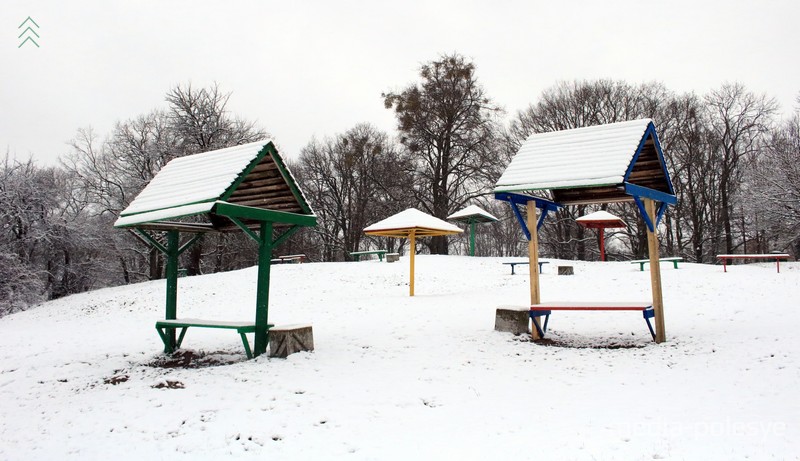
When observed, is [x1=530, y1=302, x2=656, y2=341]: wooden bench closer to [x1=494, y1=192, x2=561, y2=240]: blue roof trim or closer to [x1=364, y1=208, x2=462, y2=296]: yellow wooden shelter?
[x1=494, y1=192, x2=561, y2=240]: blue roof trim

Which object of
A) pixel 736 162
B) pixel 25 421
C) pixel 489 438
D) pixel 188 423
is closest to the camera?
pixel 489 438

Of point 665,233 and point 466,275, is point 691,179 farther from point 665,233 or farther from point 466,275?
point 466,275

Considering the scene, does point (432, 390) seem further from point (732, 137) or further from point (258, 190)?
point (732, 137)

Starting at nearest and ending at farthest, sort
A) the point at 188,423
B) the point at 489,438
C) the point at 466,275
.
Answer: the point at 489,438 < the point at 188,423 < the point at 466,275

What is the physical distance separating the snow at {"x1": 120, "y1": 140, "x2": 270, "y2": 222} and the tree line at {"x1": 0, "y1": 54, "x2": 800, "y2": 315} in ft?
53.5

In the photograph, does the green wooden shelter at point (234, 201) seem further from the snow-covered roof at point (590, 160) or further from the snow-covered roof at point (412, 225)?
the snow-covered roof at point (412, 225)

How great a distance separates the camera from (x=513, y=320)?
9.02 metres

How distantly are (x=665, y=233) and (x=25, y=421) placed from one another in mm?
35365

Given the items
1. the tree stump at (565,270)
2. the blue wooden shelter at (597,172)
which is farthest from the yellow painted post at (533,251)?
the tree stump at (565,270)

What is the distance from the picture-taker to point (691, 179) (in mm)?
29875

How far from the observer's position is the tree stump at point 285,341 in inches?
295

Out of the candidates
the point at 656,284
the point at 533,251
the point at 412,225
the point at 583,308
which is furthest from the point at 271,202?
the point at 656,284

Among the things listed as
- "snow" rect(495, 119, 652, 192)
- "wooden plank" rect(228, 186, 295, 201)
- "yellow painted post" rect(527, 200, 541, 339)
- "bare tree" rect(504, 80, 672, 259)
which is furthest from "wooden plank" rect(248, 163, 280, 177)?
"bare tree" rect(504, 80, 672, 259)

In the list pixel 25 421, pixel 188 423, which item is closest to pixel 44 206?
pixel 25 421
